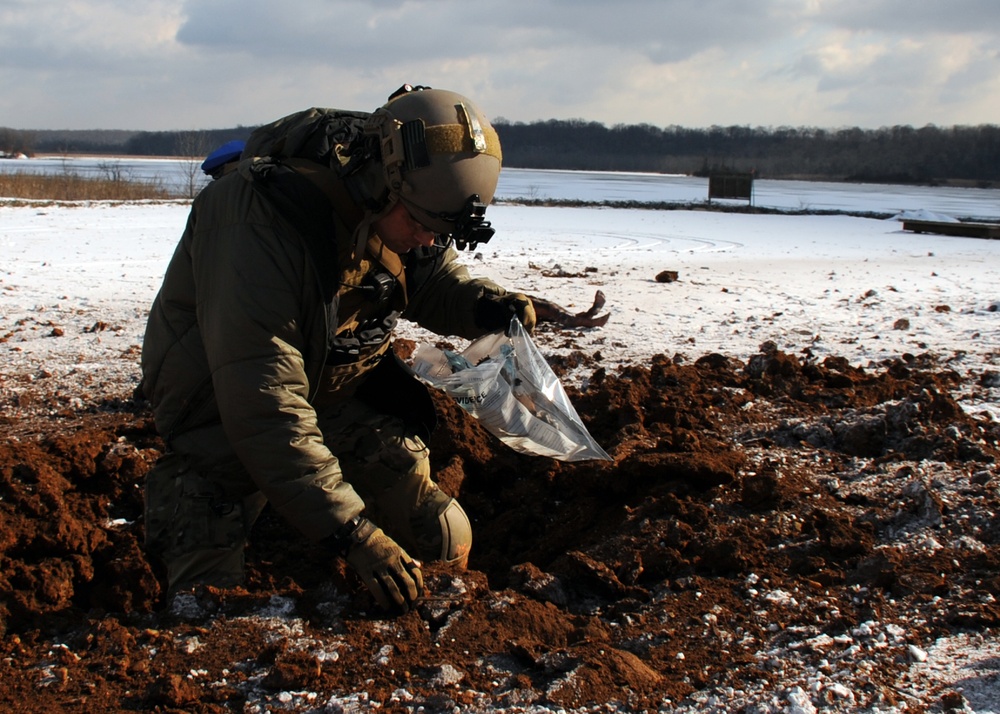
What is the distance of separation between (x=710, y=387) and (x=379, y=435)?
207 centimetres

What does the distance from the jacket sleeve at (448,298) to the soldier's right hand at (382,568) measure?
3.66ft

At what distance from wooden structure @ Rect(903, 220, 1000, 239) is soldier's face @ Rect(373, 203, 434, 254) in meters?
13.9

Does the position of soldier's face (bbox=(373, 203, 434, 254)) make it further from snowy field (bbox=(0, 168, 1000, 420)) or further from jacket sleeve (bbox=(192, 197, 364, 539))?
snowy field (bbox=(0, 168, 1000, 420))

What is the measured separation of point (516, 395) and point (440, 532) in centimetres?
53

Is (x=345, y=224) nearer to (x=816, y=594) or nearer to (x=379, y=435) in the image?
(x=379, y=435)

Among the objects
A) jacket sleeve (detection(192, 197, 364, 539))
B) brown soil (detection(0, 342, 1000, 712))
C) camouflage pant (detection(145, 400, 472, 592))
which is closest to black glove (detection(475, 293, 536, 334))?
camouflage pant (detection(145, 400, 472, 592))

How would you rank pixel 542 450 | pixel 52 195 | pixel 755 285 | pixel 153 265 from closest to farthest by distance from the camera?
1. pixel 542 450
2. pixel 755 285
3. pixel 153 265
4. pixel 52 195

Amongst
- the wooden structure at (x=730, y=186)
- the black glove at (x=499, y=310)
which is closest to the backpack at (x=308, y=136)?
the black glove at (x=499, y=310)

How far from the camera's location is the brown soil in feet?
7.07

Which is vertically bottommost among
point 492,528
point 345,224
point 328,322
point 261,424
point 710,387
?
point 492,528

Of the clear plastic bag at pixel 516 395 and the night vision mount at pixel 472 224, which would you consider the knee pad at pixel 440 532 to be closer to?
the clear plastic bag at pixel 516 395

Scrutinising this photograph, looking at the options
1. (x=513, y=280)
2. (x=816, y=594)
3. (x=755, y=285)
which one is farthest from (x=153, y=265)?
(x=816, y=594)

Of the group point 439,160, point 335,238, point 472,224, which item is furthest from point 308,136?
point 472,224

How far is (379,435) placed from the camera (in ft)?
10.3
